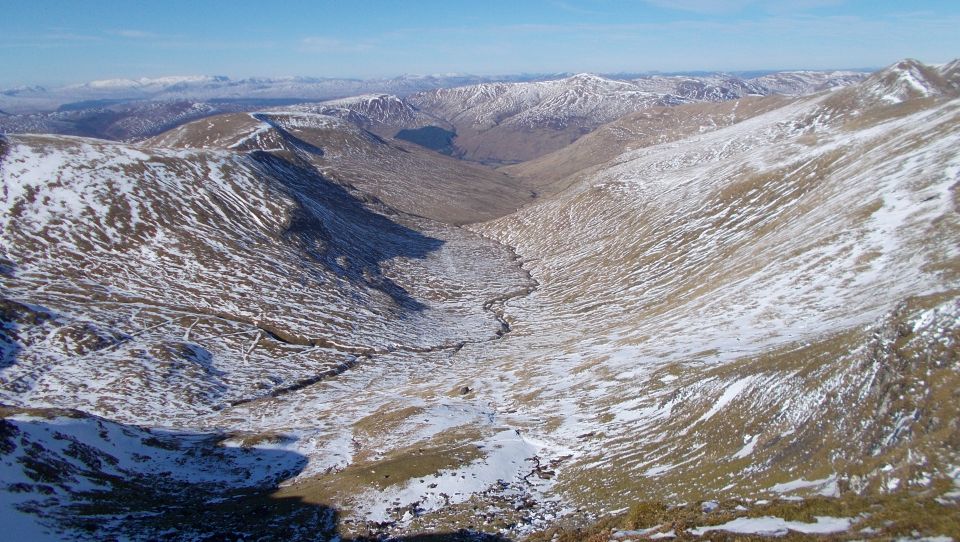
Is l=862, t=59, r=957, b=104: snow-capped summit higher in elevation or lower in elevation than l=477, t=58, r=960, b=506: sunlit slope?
higher

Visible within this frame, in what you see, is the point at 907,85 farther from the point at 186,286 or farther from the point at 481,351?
the point at 186,286

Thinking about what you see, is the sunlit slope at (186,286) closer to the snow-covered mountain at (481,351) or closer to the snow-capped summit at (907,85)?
the snow-covered mountain at (481,351)

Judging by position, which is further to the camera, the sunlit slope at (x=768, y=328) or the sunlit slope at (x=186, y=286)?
the sunlit slope at (x=186, y=286)

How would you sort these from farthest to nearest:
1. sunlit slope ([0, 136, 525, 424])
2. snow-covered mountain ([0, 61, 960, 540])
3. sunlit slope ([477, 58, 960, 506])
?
sunlit slope ([0, 136, 525, 424]) < snow-covered mountain ([0, 61, 960, 540]) < sunlit slope ([477, 58, 960, 506])

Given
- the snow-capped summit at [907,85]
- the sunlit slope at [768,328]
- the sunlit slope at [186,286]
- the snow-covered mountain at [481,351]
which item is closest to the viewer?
the sunlit slope at [768,328]

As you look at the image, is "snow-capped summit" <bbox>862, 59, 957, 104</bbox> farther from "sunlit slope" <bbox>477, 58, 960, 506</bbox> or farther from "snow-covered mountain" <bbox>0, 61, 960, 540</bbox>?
"sunlit slope" <bbox>477, 58, 960, 506</bbox>

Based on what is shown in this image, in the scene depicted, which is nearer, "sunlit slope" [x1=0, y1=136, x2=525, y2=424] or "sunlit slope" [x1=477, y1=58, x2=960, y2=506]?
"sunlit slope" [x1=477, y1=58, x2=960, y2=506]

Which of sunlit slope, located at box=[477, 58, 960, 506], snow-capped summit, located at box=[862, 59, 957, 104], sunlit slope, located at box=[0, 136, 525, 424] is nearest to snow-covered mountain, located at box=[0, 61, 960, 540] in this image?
sunlit slope, located at box=[477, 58, 960, 506]

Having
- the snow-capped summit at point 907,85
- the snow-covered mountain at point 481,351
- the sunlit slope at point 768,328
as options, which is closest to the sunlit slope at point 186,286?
the snow-covered mountain at point 481,351

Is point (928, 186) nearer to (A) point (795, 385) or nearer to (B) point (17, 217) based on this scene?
(A) point (795, 385)
